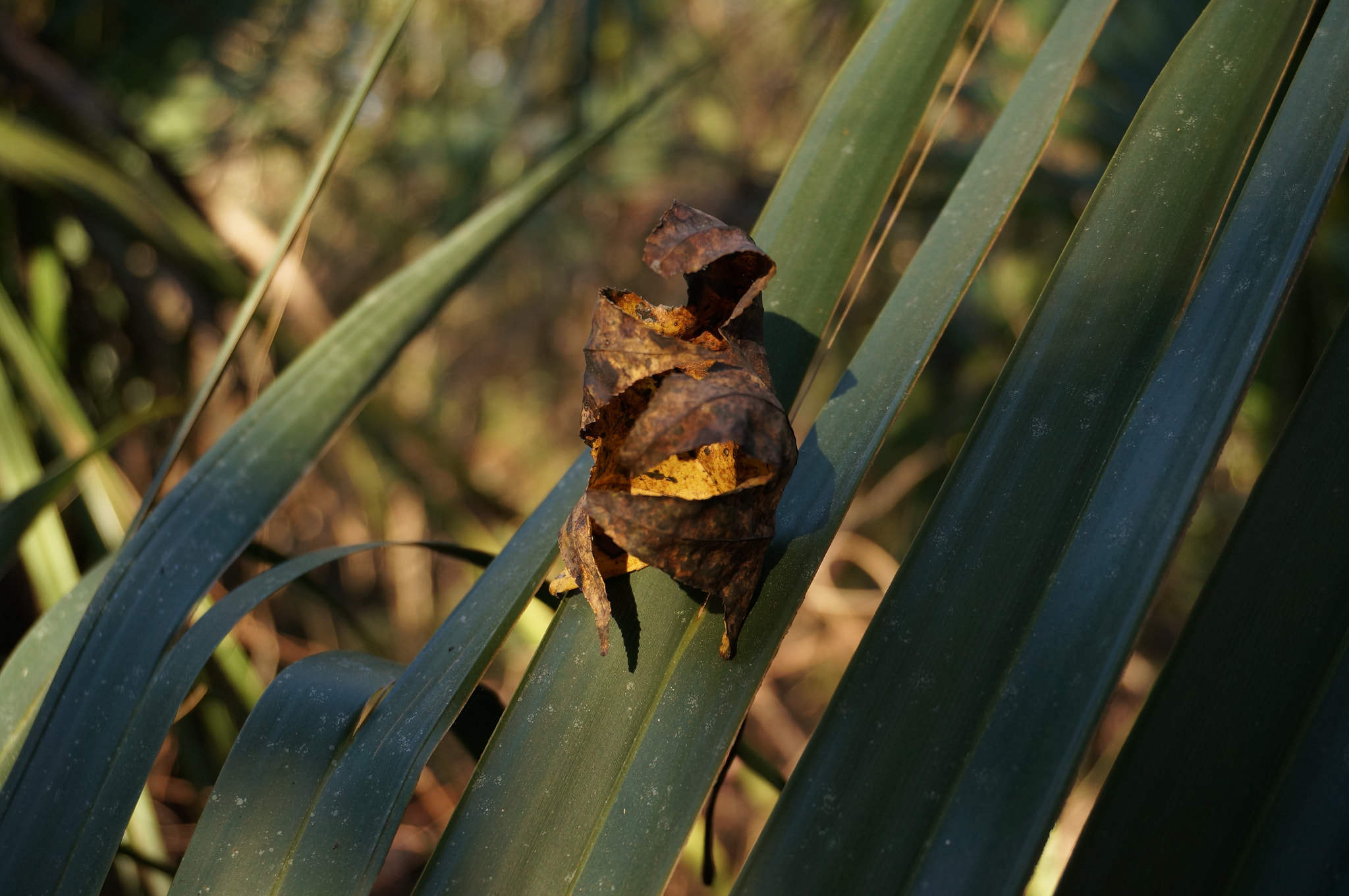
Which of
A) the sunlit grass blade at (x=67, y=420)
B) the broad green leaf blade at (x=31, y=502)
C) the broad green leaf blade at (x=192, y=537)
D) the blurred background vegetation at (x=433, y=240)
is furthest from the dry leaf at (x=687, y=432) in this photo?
the sunlit grass blade at (x=67, y=420)

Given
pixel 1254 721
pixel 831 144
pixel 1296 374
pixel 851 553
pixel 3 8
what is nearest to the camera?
pixel 1254 721

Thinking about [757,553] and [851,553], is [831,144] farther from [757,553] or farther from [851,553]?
[851,553]

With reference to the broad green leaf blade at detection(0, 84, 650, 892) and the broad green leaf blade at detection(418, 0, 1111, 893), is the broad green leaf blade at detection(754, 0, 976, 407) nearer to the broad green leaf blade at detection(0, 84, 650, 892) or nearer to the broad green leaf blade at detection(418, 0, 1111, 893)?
the broad green leaf blade at detection(418, 0, 1111, 893)

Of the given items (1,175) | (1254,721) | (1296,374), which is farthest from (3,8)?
(1296,374)

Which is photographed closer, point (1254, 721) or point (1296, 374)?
point (1254, 721)

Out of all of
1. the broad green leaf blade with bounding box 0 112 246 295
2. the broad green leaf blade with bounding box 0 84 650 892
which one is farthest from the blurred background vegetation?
the broad green leaf blade with bounding box 0 84 650 892

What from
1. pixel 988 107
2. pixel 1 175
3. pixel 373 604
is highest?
pixel 988 107

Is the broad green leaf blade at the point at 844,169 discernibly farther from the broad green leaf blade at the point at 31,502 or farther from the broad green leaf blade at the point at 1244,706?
the broad green leaf blade at the point at 31,502
